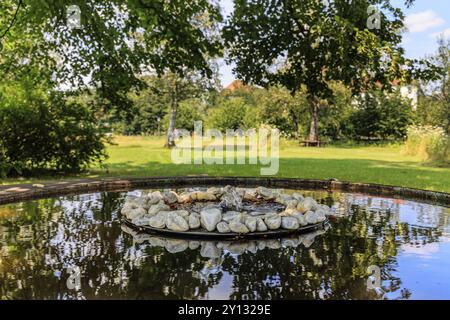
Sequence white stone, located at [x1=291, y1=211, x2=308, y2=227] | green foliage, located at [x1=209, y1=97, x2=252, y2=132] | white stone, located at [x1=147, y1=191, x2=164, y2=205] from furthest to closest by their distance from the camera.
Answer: green foliage, located at [x1=209, y1=97, x2=252, y2=132], white stone, located at [x1=147, y1=191, x2=164, y2=205], white stone, located at [x1=291, y1=211, x2=308, y2=227]

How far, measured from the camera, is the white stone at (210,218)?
4.91 m

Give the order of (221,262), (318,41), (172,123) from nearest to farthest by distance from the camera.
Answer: (221,262) → (318,41) → (172,123)

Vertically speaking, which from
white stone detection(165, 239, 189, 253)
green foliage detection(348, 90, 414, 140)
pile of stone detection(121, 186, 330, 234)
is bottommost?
white stone detection(165, 239, 189, 253)

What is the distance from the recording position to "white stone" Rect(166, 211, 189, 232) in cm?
493

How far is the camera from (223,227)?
484 centimetres

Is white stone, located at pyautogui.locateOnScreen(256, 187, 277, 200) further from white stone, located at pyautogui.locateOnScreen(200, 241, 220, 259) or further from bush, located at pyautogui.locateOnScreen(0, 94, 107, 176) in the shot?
bush, located at pyautogui.locateOnScreen(0, 94, 107, 176)

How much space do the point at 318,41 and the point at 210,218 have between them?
4.57m

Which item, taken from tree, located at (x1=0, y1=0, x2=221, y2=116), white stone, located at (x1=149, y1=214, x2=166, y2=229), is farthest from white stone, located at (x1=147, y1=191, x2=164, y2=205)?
tree, located at (x1=0, y1=0, x2=221, y2=116)

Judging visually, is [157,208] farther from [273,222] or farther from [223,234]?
[273,222]

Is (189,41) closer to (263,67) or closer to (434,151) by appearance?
(263,67)

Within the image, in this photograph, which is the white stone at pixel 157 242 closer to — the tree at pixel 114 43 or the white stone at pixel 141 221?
the white stone at pixel 141 221

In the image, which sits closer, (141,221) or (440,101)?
(141,221)

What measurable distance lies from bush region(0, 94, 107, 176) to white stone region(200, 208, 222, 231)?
25.5 ft

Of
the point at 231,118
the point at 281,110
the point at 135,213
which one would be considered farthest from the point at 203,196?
the point at 231,118
